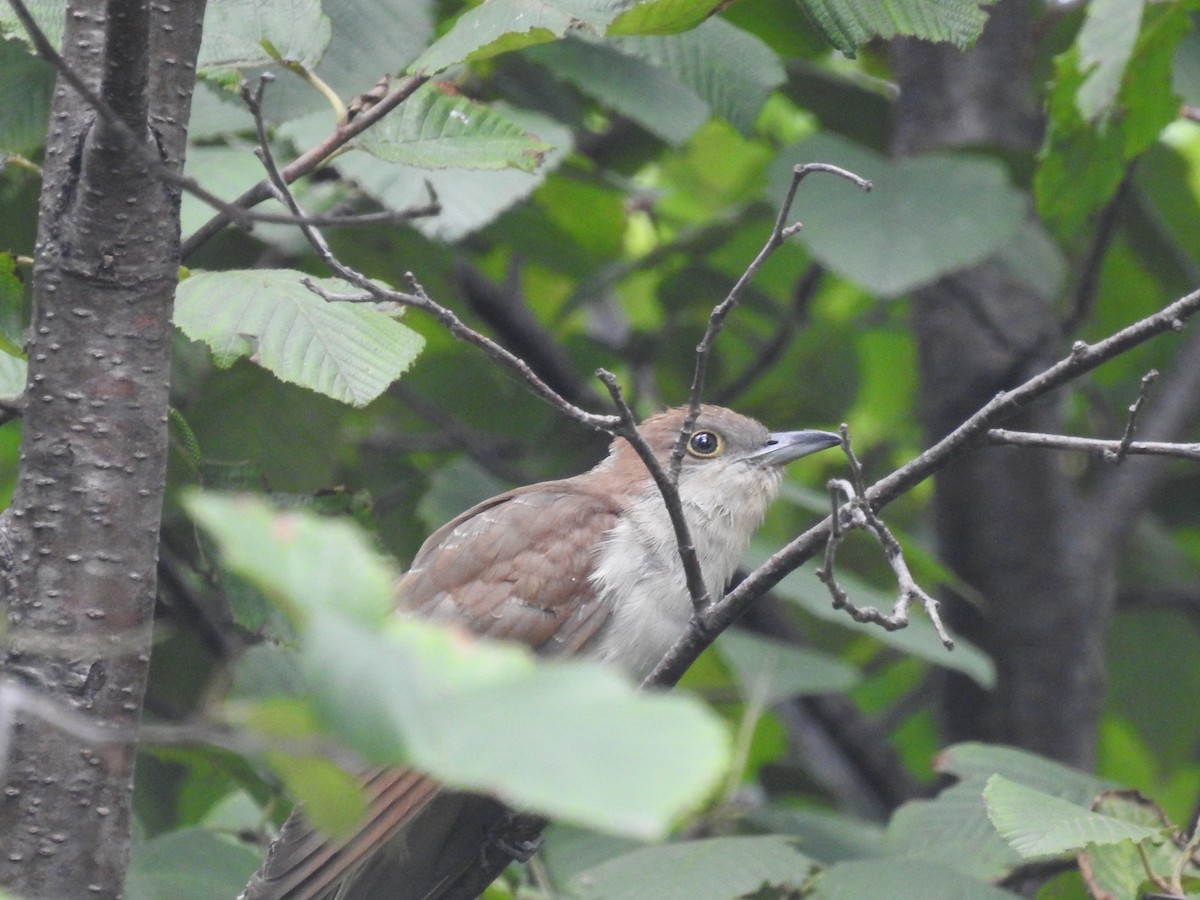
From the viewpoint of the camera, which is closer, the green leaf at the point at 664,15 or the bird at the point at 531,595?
the green leaf at the point at 664,15

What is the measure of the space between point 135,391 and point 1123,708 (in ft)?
19.3

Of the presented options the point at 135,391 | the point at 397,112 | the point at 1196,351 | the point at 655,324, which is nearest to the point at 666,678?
the point at 135,391

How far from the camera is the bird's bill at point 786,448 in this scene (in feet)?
16.5

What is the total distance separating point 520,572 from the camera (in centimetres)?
436

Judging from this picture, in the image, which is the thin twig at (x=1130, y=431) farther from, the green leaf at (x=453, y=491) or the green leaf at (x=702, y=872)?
the green leaf at (x=453, y=491)

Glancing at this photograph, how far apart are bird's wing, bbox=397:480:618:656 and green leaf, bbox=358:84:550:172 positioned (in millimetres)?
1383

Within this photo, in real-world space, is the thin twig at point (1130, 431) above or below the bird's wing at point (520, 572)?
above

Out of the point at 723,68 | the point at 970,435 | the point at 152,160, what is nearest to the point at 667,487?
the point at 970,435

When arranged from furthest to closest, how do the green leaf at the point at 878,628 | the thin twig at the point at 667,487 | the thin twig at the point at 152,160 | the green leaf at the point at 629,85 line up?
1. the green leaf at the point at 629,85
2. the green leaf at the point at 878,628
3. the thin twig at the point at 667,487
4. the thin twig at the point at 152,160

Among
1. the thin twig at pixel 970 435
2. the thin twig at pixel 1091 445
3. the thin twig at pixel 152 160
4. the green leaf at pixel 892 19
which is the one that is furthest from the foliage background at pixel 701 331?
the thin twig at pixel 1091 445

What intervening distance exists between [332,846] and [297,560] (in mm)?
2489

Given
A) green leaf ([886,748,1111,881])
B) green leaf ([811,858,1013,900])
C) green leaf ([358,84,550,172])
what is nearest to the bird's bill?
green leaf ([886,748,1111,881])

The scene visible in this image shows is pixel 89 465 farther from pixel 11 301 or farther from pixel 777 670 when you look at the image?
pixel 777 670

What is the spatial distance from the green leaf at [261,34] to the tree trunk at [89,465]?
558 mm
